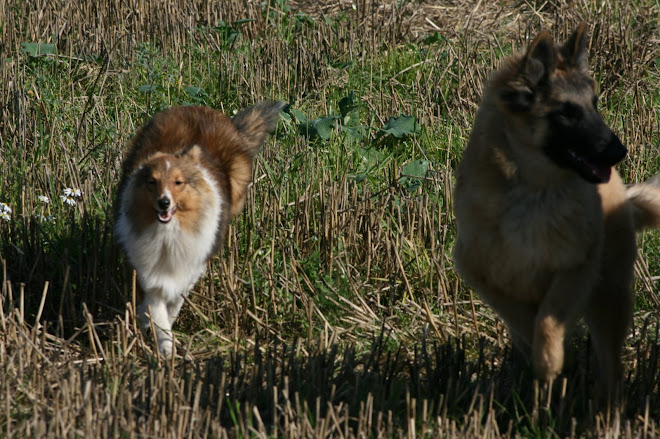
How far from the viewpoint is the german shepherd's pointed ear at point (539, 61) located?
4129 mm

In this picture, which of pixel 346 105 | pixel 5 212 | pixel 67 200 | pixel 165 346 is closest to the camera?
pixel 165 346

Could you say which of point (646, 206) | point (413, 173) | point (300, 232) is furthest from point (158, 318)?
point (646, 206)

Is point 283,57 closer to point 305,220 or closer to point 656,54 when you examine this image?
point 305,220

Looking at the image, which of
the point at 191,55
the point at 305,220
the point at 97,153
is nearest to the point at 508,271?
the point at 305,220

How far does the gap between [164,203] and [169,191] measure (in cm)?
9

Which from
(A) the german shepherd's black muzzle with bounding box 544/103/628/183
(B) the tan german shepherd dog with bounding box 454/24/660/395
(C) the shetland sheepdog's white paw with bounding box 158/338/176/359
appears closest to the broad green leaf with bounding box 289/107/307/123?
(C) the shetland sheepdog's white paw with bounding box 158/338/176/359

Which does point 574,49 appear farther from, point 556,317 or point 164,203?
point 164,203

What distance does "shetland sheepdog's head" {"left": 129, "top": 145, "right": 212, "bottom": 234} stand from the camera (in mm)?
5484

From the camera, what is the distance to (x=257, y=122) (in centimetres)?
711

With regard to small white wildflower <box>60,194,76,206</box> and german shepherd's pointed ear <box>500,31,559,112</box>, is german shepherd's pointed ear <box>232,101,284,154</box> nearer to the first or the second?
small white wildflower <box>60,194,76,206</box>

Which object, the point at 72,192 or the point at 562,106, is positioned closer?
the point at 562,106

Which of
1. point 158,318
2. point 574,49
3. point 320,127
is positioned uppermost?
point 574,49

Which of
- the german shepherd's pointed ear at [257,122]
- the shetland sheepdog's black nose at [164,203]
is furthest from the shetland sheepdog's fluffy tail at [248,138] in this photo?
the shetland sheepdog's black nose at [164,203]

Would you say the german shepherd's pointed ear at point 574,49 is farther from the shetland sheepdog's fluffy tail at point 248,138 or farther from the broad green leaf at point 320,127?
the broad green leaf at point 320,127
